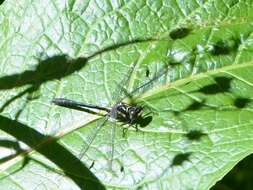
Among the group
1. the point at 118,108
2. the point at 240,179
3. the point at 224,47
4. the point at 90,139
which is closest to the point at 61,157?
the point at 90,139

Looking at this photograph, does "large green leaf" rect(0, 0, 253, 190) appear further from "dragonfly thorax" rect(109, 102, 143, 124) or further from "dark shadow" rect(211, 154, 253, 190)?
"dark shadow" rect(211, 154, 253, 190)

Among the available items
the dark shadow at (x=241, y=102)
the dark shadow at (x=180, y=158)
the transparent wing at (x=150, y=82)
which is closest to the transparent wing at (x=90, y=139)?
the transparent wing at (x=150, y=82)

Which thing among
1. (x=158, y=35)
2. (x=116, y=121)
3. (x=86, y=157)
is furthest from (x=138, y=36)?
(x=86, y=157)

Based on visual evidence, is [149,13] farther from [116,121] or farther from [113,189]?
[113,189]

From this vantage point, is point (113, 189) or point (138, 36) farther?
point (138, 36)

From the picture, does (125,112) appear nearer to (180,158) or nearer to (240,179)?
(180,158)

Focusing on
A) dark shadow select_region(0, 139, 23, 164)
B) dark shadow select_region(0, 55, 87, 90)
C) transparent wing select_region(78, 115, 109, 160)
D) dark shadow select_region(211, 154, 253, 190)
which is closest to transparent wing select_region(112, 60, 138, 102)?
transparent wing select_region(78, 115, 109, 160)
